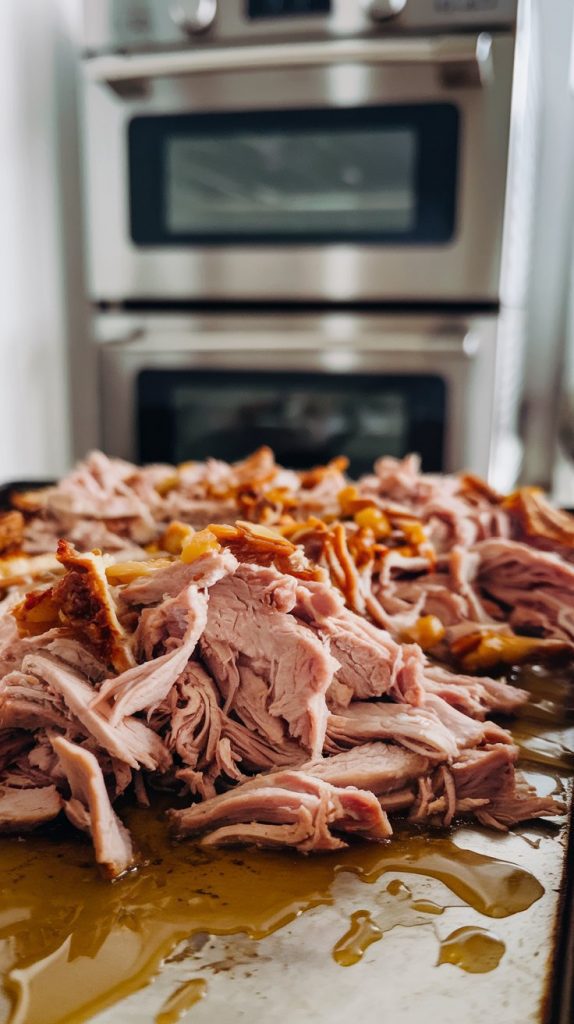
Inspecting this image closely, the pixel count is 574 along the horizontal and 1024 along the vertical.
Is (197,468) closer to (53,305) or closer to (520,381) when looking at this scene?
(53,305)

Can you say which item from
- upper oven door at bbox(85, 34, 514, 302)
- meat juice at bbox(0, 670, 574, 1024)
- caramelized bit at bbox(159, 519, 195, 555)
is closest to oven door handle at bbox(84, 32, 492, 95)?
upper oven door at bbox(85, 34, 514, 302)

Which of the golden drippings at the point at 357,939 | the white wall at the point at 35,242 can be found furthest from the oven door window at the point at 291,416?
the golden drippings at the point at 357,939

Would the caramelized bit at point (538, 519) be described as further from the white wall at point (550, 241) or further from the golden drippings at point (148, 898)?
the white wall at point (550, 241)

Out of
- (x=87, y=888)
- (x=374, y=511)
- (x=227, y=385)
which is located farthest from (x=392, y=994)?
(x=227, y=385)

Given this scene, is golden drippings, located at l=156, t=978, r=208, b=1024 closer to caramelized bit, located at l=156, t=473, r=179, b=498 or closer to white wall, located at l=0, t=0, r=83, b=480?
caramelized bit, located at l=156, t=473, r=179, b=498

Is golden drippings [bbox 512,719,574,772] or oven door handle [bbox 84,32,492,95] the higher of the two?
oven door handle [bbox 84,32,492,95]

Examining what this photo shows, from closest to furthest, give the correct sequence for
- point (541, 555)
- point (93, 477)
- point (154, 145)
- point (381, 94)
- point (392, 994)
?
1. point (392, 994)
2. point (541, 555)
3. point (93, 477)
4. point (381, 94)
5. point (154, 145)
